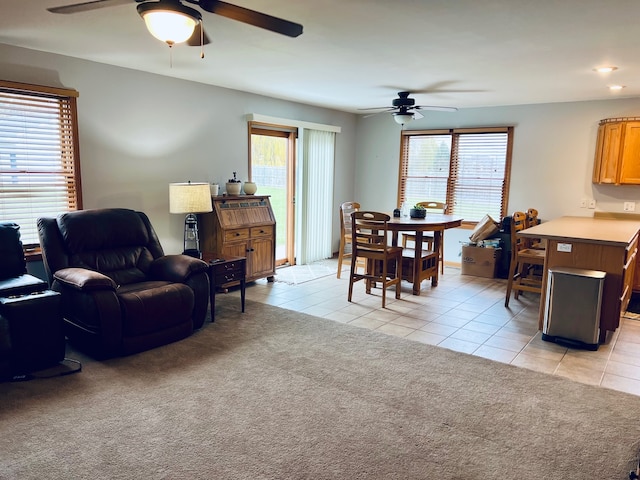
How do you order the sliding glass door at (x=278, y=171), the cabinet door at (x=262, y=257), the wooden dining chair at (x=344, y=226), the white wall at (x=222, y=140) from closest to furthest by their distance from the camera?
the white wall at (x=222, y=140), the cabinet door at (x=262, y=257), the wooden dining chair at (x=344, y=226), the sliding glass door at (x=278, y=171)

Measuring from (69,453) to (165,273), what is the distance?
6.15 ft

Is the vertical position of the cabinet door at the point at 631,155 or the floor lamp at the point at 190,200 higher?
the cabinet door at the point at 631,155

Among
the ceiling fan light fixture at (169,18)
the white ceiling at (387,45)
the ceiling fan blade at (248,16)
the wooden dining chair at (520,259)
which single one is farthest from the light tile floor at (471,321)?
the ceiling fan light fixture at (169,18)

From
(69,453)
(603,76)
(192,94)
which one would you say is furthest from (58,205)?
(603,76)

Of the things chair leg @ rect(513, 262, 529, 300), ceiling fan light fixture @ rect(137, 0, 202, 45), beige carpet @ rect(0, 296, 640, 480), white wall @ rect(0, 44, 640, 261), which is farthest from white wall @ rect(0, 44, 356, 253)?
chair leg @ rect(513, 262, 529, 300)

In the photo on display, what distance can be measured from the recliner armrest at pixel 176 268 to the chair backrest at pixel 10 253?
0.98m

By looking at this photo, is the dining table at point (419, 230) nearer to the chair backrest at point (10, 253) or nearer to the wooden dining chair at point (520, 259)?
the wooden dining chair at point (520, 259)

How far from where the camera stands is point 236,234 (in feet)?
16.8

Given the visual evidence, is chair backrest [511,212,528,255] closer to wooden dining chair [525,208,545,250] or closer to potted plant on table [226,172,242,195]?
wooden dining chair [525,208,545,250]

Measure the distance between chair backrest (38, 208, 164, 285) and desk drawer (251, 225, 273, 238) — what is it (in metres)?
1.30

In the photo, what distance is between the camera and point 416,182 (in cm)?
727

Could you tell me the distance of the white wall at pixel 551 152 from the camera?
577cm

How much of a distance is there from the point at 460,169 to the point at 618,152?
2.01 meters

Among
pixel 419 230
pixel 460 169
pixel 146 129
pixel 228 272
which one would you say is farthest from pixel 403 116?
pixel 146 129
